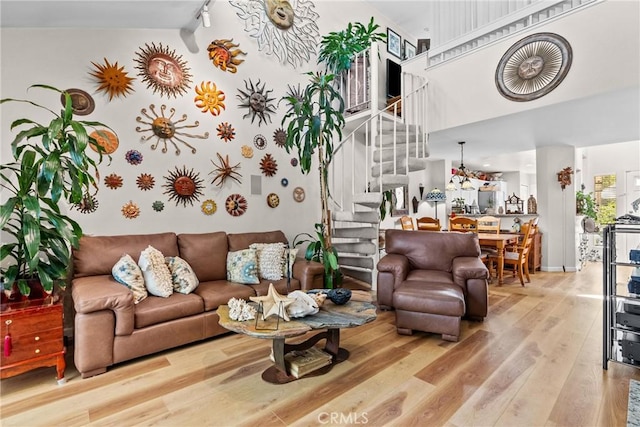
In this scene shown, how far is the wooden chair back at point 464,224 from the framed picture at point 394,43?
367 centimetres

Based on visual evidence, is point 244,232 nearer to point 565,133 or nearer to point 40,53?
point 40,53

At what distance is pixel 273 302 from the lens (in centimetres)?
203

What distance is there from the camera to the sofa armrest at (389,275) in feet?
10.8

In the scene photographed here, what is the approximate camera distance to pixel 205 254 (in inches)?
128

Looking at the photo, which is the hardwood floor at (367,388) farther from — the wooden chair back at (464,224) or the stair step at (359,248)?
the wooden chair back at (464,224)

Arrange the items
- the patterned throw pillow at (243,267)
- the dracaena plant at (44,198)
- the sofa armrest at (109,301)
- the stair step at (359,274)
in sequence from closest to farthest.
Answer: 1. the dracaena plant at (44,198)
2. the sofa armrest at (109,301)
3. the patterned throw pillow at (243,267)
4. the stair step at (359,274)

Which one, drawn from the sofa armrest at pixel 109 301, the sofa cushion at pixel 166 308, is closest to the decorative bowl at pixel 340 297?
the sofa cushion at pixel 166 308

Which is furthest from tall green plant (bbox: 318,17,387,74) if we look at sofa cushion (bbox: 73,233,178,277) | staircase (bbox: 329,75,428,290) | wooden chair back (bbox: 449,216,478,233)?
sofa cushion (bbox: 73,233,178,277)

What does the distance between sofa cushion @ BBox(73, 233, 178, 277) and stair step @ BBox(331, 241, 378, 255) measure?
217 centimetres

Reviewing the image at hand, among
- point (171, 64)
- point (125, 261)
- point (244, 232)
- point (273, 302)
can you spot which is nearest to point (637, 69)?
point (273, 302)

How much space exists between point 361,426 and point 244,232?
2705 millimetres

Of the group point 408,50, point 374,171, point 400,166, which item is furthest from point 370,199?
point 408,50

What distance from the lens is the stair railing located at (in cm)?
403

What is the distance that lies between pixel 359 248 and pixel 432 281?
117 centimetres
